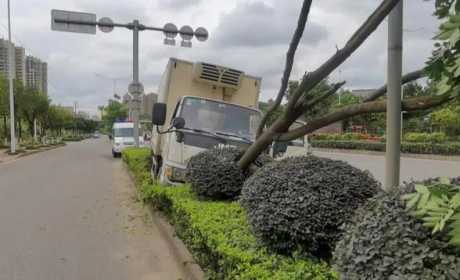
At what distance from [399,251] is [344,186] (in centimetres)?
162

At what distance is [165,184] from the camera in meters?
7.84

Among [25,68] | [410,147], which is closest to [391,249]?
[410,147]

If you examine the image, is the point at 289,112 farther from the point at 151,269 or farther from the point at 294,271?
the point at 151,269

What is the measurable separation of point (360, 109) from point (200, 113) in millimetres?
4959

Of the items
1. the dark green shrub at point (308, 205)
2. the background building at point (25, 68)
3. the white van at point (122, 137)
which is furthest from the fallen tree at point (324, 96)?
the background building at point (25, 68)

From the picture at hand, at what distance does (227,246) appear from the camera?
377 centimetres

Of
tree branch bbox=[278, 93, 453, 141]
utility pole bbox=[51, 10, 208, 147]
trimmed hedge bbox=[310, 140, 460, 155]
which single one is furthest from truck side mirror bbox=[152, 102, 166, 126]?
trimmed hedge bbox=[310, 140, 460, 155]

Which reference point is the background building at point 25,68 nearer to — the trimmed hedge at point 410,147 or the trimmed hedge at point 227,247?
the trimmed hedge at point 410,147

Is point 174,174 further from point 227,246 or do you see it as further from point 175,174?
point 227,246

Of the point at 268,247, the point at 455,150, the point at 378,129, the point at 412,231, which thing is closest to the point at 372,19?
the point at 412,231

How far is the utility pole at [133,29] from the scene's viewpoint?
13531 mm

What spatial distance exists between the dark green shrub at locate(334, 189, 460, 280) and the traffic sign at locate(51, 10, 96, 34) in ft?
42.7

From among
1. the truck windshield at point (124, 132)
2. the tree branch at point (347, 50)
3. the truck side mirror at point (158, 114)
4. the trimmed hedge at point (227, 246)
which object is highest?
the tree branch at point (347, 50)

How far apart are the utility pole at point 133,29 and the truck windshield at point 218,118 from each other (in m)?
6.85
